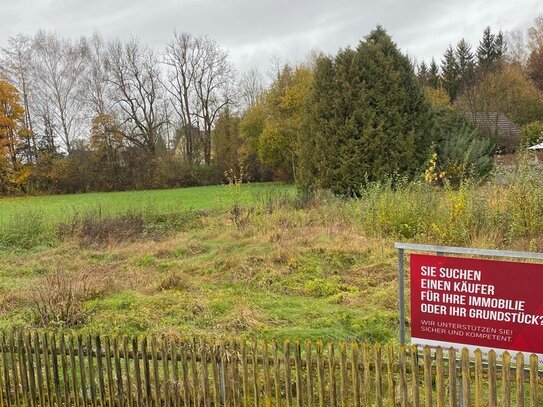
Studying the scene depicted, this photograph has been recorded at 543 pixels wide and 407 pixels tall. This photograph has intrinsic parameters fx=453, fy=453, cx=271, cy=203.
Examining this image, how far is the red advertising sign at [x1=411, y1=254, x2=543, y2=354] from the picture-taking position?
Result: 10.9 ft

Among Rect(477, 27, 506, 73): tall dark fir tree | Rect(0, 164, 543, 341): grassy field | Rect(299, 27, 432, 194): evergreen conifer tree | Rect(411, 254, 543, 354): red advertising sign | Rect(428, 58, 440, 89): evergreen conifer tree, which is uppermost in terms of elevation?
Rect(477, 27, 506, 73): tall dark fir tree

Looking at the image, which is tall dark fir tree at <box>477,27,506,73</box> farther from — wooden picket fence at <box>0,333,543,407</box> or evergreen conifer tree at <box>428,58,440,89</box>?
wooden picket fence at <box>0,333,543,407</box>

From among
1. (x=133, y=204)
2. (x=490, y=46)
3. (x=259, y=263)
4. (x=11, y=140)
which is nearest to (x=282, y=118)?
(x=133, y=204)

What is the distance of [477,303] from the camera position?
11.4 ft

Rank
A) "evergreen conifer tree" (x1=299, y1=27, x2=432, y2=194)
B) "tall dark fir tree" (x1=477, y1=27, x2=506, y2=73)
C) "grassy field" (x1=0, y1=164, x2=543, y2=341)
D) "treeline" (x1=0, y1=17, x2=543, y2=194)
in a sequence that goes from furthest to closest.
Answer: "tall dark fir tree" (x1=477, y1=27, x2=506, y2=73) → "treeline" (x1=0, y1=17, x2=543, y2=194) → "evergreen conifer tree" (x1=299, y1=27, x2=432, y2=194) → "grassy field" (x1=0, y1=164, x2=543, y2=341)

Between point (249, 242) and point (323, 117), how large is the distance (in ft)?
23.2

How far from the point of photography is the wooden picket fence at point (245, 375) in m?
3.21

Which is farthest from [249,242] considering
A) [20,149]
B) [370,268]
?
[20,149]

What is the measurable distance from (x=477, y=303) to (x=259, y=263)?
5.82m

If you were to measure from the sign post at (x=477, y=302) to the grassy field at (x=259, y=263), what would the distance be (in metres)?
1.82

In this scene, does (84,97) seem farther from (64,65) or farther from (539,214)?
(539,214)

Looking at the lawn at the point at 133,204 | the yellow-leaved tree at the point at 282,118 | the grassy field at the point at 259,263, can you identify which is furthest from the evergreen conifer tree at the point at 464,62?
the grassy field at the point at 259,263

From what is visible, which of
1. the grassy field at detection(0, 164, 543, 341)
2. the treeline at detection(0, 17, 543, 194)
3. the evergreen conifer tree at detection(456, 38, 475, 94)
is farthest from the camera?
the evergreen conifer tree at detection(456, 38, 475, 94)

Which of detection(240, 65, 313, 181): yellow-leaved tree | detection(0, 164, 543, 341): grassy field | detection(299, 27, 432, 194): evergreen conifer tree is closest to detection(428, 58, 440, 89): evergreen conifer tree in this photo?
detection(240, 65, 313, 181): yellow-leaved tree
